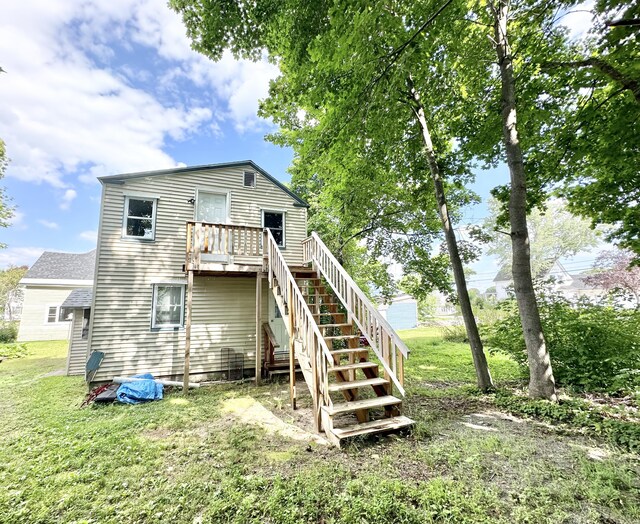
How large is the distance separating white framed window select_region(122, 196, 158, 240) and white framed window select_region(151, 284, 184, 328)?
61.1 inches

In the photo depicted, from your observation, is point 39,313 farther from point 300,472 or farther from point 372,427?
point 372,427

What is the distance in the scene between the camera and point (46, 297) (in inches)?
698

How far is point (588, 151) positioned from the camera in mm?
5672

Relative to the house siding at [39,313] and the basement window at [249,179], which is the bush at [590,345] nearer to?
the basement window at [249,179]

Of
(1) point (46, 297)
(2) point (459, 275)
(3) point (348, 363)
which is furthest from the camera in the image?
(1) point (46, 297)

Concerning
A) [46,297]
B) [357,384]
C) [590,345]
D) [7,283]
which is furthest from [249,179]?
[7,283]

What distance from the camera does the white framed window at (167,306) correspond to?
816 cm

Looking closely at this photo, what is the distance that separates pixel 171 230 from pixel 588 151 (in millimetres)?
10271

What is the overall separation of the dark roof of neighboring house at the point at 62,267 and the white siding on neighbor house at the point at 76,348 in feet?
33.9

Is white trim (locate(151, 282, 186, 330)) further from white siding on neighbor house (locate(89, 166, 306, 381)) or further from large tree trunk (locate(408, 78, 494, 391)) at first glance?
large tree trunk (locate(408, 78, 494, 391))

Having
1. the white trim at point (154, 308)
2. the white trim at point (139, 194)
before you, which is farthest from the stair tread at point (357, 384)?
the white trim at point (139, 194)

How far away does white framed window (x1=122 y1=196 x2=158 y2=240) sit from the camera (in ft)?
A: 26.8

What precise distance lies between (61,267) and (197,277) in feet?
56.1

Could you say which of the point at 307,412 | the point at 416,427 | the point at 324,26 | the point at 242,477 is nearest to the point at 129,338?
the point at 307,412
